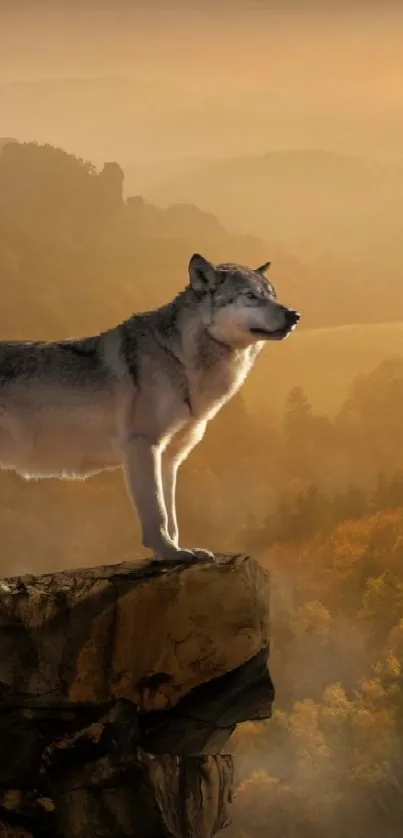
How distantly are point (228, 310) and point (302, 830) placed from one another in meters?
4.20

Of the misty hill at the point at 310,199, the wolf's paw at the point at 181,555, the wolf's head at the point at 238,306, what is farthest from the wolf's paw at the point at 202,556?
A: the misty hill at the point at 310,199

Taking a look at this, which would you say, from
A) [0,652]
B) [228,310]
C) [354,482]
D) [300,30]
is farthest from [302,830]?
[300,30]

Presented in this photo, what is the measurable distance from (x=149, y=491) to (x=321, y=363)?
4403 millimetres

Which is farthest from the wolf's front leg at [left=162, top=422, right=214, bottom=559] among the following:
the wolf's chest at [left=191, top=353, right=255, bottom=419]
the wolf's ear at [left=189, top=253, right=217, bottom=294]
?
the wolf's ear at [left=189, top=253, right=217, bottom=294]

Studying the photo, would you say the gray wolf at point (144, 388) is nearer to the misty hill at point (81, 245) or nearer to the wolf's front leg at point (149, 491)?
the wolf's front leg at point (149, 491)

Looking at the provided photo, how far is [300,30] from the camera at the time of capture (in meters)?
7.41

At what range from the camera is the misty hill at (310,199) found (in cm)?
819

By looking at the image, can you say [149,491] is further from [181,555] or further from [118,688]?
Result: [118,688]

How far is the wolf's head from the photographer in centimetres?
388

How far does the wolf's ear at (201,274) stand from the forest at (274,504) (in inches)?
150

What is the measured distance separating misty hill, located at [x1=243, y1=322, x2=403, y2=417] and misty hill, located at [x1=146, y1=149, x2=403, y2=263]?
2.22ft

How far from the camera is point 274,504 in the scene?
7707 millimetres

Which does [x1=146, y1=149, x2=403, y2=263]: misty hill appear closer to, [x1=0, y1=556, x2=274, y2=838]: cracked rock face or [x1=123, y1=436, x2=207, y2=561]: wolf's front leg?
[x1=123, y1=436, x2=207, y2=561]: wolf's front leg

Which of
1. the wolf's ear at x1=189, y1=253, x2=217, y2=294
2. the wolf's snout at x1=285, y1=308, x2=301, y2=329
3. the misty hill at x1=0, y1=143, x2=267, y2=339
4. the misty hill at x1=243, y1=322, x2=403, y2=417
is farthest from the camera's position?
the misty hill at x1=0, y1=143, x2=267, y2=339
